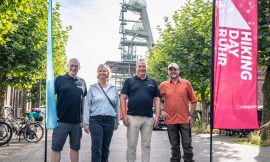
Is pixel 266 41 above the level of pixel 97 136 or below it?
above

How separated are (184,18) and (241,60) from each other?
21.6m

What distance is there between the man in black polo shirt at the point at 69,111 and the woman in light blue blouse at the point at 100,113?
18 centimetres

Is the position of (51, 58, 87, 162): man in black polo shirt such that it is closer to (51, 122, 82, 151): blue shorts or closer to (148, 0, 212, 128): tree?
(51, 122, 82, 151): blue shorts

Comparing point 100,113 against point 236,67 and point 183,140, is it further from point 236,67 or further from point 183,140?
point 236,67

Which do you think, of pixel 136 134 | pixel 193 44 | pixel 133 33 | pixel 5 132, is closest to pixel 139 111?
pixel 136 134

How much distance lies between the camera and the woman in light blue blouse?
6.63 metres

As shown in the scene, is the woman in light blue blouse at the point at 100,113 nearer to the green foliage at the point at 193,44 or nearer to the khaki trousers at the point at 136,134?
the khaki trousers at the point at 136,134

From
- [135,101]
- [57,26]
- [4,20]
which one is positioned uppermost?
[57,26]

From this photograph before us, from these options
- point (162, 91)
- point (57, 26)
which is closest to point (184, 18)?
point (57, 26)

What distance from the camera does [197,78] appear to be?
25453mm

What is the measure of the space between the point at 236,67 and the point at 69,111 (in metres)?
2.78

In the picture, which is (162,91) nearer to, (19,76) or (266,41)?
(266,41)

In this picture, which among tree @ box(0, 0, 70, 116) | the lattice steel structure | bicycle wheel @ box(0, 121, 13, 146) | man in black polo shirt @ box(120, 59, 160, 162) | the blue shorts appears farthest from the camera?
the lattice steel structure

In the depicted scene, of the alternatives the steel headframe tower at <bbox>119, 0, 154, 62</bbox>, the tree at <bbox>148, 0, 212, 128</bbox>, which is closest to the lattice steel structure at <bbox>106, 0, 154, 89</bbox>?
the steel headframe tower at <bbox>119, 0, 154, 62</bbox>
